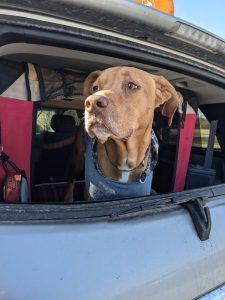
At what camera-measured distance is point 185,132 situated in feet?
10.9

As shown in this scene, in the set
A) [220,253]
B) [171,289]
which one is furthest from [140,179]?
[171,289]

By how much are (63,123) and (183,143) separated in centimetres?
102

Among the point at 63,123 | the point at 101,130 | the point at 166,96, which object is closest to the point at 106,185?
the point at 101,130

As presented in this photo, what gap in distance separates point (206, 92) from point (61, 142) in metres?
1.40

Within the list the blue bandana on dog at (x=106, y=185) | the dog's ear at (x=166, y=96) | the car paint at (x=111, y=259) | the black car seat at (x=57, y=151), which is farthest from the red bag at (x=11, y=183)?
the black car seat at (x=57, y=151)

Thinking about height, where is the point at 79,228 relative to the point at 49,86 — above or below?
below

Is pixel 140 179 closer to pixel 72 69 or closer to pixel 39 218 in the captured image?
pixel 72 69

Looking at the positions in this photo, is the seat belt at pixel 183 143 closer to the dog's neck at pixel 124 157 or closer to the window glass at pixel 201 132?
the window glass at pixel 201 132

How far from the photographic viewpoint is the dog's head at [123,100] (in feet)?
7.06

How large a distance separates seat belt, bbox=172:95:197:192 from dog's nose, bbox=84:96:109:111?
1253 mm

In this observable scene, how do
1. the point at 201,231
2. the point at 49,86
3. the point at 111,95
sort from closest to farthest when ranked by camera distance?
the point at 201,231 < the point at 111,95 < the point at 49,86

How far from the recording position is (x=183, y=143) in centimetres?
333

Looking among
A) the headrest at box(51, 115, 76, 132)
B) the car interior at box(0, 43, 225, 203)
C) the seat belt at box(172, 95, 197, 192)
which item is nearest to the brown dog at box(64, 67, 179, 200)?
the car interior at box(0, 43, 225, 203)

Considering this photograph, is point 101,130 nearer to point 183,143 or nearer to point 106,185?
point 106,185
